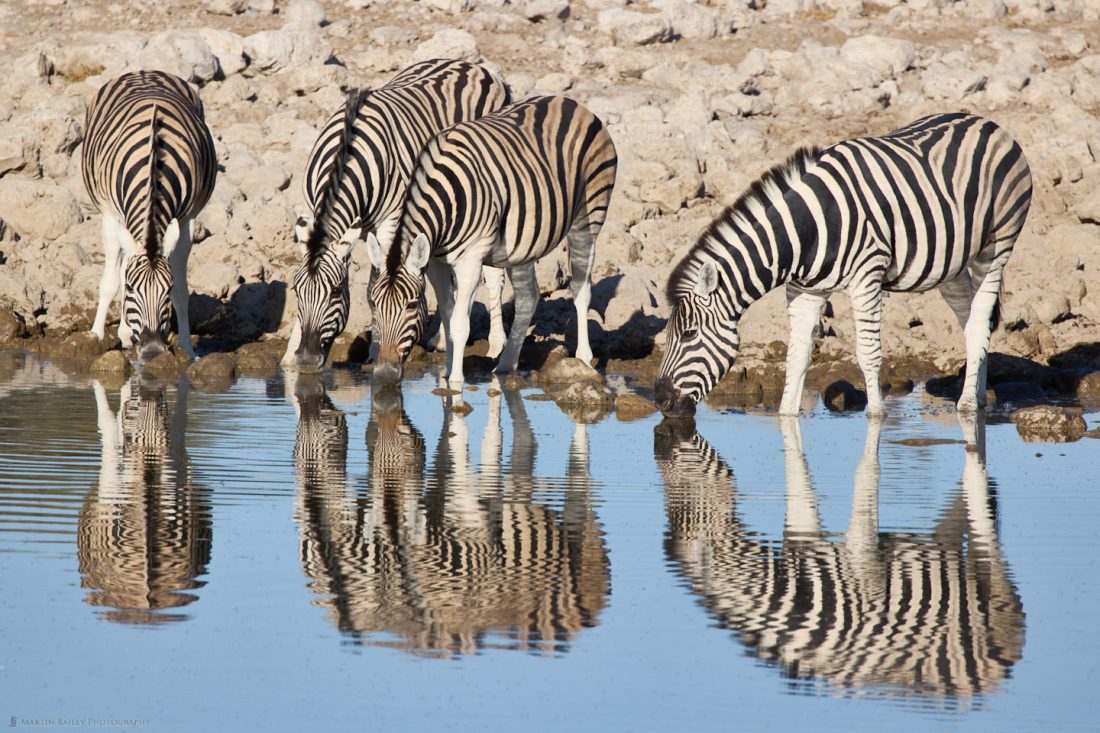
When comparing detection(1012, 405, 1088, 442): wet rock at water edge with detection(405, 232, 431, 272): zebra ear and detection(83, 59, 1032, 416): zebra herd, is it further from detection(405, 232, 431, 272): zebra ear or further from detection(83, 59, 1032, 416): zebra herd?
detection(405, 232, 431, 272): zebra ear

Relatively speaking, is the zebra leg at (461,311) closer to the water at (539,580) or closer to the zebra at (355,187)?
the zebra at (355,187)

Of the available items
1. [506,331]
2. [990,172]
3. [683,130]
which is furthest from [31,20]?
[990,172]

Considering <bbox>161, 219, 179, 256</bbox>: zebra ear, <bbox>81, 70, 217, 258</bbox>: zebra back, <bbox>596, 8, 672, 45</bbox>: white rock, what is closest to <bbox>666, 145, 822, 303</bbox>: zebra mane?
<bbox>161, 219, 179, 256</bbox>: zebra ear

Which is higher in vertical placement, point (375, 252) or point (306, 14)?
point (306, 14)

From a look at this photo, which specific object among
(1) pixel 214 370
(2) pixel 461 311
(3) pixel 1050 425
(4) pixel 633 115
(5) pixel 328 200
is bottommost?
(3) pixel 1050 425

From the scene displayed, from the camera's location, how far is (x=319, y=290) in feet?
45.6

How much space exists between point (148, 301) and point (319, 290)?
144 cm

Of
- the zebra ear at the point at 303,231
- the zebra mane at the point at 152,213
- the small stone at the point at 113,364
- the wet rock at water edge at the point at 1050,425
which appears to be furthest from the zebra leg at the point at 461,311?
the wet rock at water edge at the point at 1050,425

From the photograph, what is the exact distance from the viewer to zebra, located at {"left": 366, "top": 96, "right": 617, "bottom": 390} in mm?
12562

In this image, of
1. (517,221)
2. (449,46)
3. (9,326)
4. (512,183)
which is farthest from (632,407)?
(449,46)

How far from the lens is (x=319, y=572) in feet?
22.7

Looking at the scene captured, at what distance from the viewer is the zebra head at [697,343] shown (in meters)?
11.5

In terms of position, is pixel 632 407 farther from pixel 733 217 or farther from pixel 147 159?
pixel 147 159

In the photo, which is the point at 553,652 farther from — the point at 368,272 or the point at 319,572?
the point at 368,272
